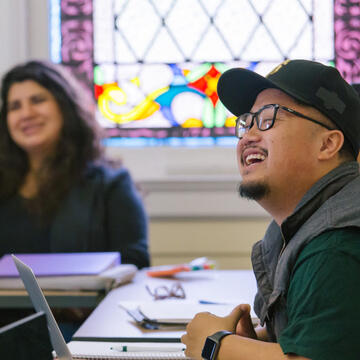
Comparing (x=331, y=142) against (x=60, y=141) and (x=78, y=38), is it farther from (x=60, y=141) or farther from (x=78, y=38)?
(x=78, y=38)

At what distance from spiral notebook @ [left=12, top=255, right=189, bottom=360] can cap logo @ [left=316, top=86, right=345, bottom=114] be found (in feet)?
1.79

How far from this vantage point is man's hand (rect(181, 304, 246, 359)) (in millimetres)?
1062

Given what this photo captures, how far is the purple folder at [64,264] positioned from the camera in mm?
1729

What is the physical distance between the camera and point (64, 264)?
1.84 meters

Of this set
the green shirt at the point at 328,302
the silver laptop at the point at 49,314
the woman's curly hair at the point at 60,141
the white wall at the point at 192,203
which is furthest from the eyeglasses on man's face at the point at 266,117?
the white wall at the point at 192,203

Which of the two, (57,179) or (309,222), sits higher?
(309,222)

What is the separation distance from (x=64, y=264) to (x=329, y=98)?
1.08m

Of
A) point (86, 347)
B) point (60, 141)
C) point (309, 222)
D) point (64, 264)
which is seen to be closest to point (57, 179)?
point (60, 141)

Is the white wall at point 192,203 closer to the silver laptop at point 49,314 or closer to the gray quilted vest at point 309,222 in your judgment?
the gray quilted vest at point 309,222

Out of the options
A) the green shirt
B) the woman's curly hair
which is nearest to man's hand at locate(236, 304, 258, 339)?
the green shirt

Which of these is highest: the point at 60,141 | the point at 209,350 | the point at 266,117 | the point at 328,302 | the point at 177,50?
the point at 177,50

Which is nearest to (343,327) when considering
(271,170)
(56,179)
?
(271,170)

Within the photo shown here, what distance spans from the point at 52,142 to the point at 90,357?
1640 millimetres

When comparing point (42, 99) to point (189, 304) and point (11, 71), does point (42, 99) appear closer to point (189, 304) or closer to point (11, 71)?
point (11, 71)
